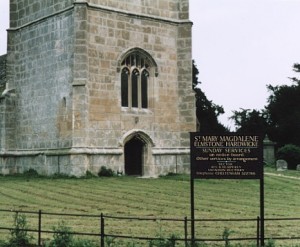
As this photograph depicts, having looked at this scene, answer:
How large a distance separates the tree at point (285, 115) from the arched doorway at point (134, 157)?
80.2 ft

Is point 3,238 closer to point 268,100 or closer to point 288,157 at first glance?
point 288,157

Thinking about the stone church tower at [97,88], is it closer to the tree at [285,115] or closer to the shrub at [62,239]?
the shrub at [62,239]

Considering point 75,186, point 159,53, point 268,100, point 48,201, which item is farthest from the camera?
point 268,100

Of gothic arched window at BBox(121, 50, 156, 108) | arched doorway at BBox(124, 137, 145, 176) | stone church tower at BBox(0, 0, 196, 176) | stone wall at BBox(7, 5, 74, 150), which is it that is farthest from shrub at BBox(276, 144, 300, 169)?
stone wall at BBox(7, 5, 74, 150)

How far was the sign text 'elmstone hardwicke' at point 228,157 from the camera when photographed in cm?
1368

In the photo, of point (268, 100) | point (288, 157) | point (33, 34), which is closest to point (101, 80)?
point (33, 34)

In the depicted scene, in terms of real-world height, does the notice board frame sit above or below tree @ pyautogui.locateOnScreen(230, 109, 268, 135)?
below

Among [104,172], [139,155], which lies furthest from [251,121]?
[104,172]

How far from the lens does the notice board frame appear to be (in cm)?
1368

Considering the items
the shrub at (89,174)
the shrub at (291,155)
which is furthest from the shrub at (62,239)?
the shrub at (291,155)

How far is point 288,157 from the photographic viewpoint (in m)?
45.5

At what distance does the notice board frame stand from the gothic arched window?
665 inches

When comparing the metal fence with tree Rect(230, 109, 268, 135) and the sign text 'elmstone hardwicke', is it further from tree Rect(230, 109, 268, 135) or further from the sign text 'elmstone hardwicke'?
tree Rect(230, 109, 268, 135)

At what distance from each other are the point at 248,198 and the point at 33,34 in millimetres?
15612
